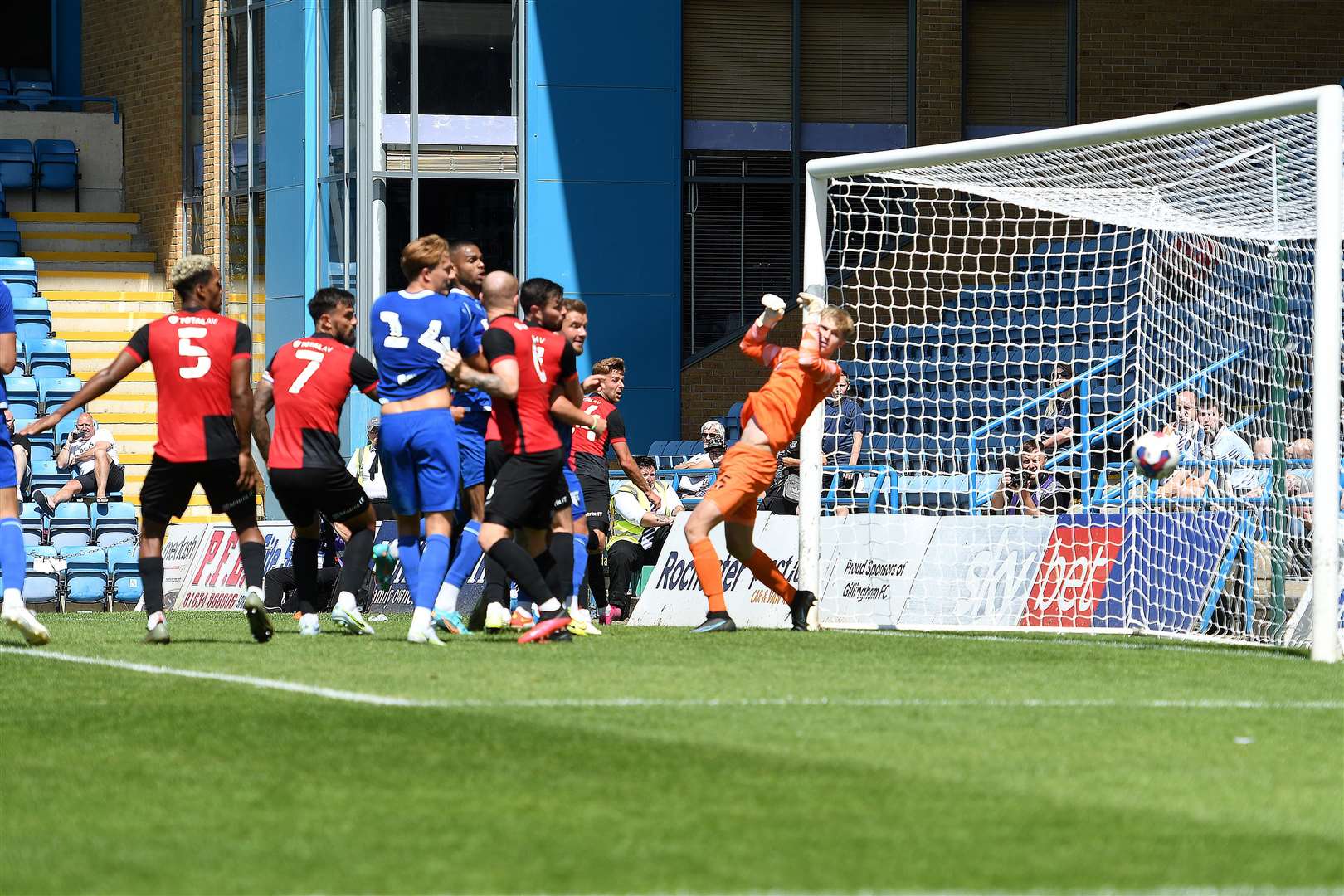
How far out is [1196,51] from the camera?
27.8m

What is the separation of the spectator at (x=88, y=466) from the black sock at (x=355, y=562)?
10.2 m

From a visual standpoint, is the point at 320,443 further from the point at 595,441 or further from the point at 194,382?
the point at 595,441

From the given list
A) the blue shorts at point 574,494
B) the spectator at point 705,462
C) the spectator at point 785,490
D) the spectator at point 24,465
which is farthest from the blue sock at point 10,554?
the spectator at point 24,465

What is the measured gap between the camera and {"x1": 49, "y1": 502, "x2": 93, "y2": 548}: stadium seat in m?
20.9

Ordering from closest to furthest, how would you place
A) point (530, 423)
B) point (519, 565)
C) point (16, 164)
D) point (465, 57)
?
point (519, 565), point (530, 423), point (465, 57), point (16, 164)

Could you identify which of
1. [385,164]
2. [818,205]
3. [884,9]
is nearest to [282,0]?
[385,164]

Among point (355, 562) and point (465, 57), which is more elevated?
point (465, 57)

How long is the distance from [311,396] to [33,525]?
34.2 ft

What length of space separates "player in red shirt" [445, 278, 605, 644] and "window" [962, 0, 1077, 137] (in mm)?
17328

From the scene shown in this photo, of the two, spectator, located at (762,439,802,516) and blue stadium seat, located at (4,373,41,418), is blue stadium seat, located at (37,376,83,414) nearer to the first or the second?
blue stadium seat, located at (4,373,41,418)

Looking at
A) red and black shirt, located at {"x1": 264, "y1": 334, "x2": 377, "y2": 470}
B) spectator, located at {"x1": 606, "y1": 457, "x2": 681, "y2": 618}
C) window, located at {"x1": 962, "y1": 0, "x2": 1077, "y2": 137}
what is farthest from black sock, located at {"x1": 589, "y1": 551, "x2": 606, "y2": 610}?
window, located at {"x1": 962, "y1": 0, "x2": 1077, "y2": 137}

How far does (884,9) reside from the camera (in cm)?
2755

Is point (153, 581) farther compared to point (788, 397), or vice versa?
point (788, 397)

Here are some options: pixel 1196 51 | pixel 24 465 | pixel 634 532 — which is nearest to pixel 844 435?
pixel 634 532
